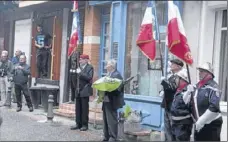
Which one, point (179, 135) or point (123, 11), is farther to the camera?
point (123, 11)

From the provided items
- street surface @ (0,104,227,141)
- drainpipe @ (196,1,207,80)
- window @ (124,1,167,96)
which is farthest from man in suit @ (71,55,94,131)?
drainpipe @ (196,1,207,80)

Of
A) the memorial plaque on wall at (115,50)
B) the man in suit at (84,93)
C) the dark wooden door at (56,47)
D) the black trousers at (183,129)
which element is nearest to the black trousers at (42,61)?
the dark wooden door at (56,47)

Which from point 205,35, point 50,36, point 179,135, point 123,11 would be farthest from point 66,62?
point 179,135

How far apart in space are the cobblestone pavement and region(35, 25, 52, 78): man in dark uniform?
13.6 feet

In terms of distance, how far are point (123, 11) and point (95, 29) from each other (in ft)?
6.21

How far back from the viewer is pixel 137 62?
11320mm

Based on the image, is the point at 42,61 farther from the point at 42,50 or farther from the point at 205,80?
the point at 205,80

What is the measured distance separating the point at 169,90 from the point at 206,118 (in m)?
1.21

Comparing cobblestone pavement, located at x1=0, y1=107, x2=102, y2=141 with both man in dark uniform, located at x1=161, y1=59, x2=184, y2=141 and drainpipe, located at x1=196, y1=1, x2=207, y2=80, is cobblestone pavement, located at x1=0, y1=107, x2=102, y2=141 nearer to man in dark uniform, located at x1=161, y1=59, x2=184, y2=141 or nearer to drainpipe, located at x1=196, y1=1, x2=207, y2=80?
man in dark uniform, located at x1=161, y1=59, x2=184, y2=141

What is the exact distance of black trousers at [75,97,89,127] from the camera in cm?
1054

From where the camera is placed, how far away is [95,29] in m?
13.2

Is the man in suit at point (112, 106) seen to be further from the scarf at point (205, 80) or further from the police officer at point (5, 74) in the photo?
the police officer at point (5, 74)

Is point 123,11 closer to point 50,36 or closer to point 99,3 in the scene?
point 99,3

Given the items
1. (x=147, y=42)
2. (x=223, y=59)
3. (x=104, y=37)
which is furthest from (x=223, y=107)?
(x=104, y=37)
